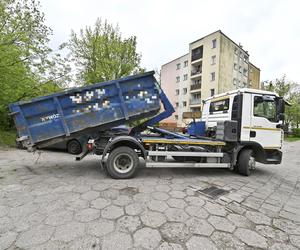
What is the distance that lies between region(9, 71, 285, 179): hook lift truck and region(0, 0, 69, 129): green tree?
5.96 meters

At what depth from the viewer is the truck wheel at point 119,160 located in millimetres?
4164

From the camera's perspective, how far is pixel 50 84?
10555mm

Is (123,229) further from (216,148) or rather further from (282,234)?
(216,148)

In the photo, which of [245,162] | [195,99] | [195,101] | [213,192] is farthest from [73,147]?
[195,99]

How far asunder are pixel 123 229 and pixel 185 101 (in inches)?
1241

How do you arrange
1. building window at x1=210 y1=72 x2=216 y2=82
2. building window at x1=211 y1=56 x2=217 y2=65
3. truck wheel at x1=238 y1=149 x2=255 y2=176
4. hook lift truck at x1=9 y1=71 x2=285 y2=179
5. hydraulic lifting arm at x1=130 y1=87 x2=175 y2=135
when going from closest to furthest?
hook lift truck at x1=9 y1=71 x2=285 y2=179 → hydraulic lifting arm at x1=130 y1=87 x2=175 y2=135 → truck wheel at x1=238 y1=149 x2=255 y2=176 → building window at x1=211 y1=56 x2=217 y2=65 → building window at x1=210 y1=72 x2=216 y2=82

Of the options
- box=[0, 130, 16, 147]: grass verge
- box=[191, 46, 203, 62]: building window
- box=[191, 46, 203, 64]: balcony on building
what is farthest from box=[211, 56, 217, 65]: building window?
box=[0, 130, 16, 147]: grass verge

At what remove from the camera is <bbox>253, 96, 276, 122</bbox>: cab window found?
4.71 metres

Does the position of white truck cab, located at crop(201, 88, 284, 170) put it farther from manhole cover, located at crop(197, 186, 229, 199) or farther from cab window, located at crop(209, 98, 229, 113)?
manhole cover, located at crop(197, 186, 229, 199)

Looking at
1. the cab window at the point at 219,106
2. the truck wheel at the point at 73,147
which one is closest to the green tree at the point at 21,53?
the truck wheel at the point at 73,147

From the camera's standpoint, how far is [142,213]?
2.68 meters

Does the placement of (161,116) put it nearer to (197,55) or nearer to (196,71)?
(197,55)

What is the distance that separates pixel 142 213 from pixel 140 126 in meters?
2.77

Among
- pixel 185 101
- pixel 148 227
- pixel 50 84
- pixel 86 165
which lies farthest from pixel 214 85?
pixel 148 227
